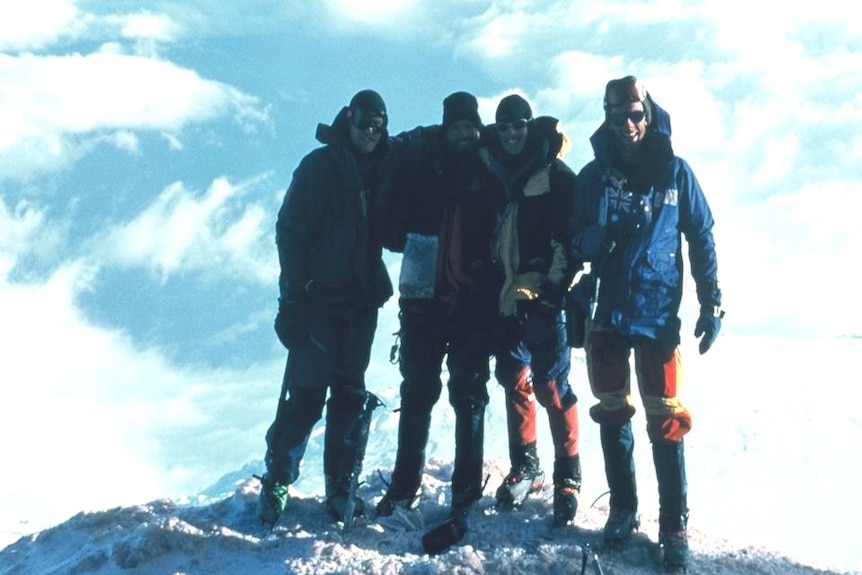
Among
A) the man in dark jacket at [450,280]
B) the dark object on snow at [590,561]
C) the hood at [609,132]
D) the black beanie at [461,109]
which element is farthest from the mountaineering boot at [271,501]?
the hood at [609,132]

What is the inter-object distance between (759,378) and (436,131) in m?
70.7

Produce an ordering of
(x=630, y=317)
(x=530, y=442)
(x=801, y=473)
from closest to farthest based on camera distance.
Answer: (x=630, y=317) < (x=530, y=442) < (x=801, y=473)

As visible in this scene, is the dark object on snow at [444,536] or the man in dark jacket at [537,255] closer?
the dark object on snow at [444,536]

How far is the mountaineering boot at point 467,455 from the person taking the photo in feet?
22.7

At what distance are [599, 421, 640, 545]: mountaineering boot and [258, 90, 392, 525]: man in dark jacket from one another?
2.06m

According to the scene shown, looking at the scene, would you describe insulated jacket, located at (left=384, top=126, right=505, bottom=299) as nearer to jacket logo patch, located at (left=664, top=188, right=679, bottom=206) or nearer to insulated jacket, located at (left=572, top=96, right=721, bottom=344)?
insulated jacket, located at (left=572, top=96, right=721, bottom=344)

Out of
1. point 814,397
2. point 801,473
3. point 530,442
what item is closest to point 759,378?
point 814,397

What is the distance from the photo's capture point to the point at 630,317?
20.0 feet

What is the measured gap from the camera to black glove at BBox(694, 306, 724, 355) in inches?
242

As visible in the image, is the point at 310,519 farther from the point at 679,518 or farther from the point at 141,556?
the point at 679,518

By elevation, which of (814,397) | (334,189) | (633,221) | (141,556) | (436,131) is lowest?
(141,556)

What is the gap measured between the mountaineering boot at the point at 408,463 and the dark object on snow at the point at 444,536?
68cm

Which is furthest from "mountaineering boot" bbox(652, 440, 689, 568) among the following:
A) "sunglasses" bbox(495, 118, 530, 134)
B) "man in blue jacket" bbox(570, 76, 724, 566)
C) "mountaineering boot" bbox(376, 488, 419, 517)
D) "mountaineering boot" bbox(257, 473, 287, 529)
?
"mountaineering boot" bbox(257, 473, 287, 529)

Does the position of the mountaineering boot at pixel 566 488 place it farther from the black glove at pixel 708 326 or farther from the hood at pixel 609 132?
the hood at pixel 609 132
